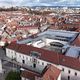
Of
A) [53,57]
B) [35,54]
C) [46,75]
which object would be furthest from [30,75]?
[35,54]

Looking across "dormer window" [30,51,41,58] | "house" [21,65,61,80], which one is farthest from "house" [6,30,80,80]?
"house" [21,65,61,80]

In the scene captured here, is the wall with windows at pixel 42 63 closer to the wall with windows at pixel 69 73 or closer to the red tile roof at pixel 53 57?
the wall with windows at pixel 69 73

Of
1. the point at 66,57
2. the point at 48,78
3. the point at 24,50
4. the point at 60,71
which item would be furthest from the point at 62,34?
the point at 48,78

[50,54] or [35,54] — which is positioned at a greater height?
[50,54]

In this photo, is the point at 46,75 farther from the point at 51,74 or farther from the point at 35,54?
the point at 35,54

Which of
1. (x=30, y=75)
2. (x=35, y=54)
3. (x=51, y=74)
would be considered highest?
(x=51, y=74)

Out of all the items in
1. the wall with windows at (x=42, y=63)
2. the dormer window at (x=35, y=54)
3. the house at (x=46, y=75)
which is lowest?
the wall with windows at (x=42, y=63)

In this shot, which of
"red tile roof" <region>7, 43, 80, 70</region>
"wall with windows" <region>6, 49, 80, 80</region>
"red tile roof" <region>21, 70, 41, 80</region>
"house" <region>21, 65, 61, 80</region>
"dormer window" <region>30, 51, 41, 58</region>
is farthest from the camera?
"dormer window" <region>30, 51, 41, 58</region>

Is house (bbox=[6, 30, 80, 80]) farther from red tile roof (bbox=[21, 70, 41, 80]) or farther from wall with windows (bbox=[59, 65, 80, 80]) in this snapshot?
red tile roof (bbox=[21, 70, 41, 80])

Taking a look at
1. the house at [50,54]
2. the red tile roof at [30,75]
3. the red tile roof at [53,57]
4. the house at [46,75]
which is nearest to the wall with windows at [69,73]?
the house at [50,54]

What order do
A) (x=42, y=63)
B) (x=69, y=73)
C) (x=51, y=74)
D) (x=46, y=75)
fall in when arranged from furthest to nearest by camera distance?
(x=42, y=63) < (x=69, y=73) < (x=51, y=74) < (x=46, y=75)

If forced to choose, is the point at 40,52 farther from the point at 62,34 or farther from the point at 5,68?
the point at 62,34
